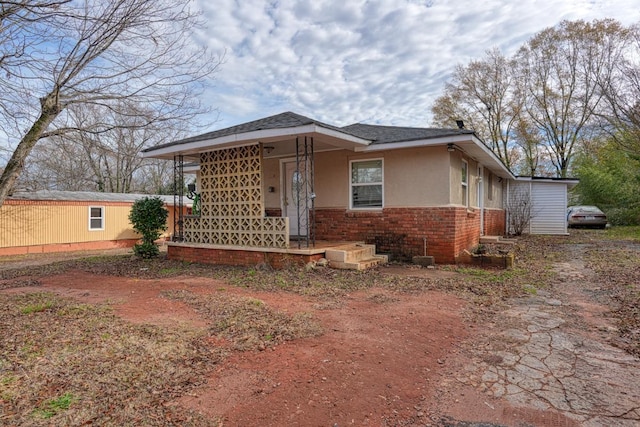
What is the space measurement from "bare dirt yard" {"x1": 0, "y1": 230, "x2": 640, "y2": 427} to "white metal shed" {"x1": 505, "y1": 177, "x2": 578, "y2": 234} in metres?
11.8

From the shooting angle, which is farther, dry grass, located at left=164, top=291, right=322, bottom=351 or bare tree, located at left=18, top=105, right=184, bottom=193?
bare tree, located at left=18, top=105, right=184, bottom=193

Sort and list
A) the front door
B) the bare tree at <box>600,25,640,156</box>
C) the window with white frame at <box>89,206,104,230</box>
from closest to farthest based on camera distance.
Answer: the front door < the bare tree at <box>600,25,640,156</box> < the window with white frame at <box>89,206,104,230</box>

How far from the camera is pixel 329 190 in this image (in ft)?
31.3

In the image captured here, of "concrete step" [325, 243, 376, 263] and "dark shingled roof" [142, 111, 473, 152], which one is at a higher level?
"dark shingled roof" [142, 111, 473, 152]

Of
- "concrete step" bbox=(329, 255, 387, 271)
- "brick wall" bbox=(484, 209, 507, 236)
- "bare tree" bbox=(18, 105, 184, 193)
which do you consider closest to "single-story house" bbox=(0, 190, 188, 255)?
"bare tree" bbox=(18, 105, 184, 193)

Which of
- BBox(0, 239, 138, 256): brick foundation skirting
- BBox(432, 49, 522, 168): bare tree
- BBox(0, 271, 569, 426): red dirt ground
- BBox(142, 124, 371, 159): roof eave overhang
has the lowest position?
BBox(0, 239, 138, 256): brick foundation skirting

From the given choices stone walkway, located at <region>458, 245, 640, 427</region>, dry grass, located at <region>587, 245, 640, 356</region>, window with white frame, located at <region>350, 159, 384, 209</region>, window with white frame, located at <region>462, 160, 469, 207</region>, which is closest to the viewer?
stone walkway, located at <region>458, 245, 640, 427</region>

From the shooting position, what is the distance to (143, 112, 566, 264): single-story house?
7.98 metres

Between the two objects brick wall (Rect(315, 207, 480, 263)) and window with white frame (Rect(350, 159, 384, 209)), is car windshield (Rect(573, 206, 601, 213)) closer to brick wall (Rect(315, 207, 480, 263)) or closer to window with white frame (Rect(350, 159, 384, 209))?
brick wall (Rect(315, 207, 480, 263))

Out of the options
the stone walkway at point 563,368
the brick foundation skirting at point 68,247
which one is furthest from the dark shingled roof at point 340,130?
the brick foundation skirting at point 68,247

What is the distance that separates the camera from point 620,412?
2.33 m

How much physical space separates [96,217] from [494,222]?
18062mm

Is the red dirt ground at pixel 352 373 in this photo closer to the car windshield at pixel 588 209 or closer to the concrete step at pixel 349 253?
the concrete step at pixel 349 253

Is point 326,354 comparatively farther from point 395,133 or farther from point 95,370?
point 395,133
